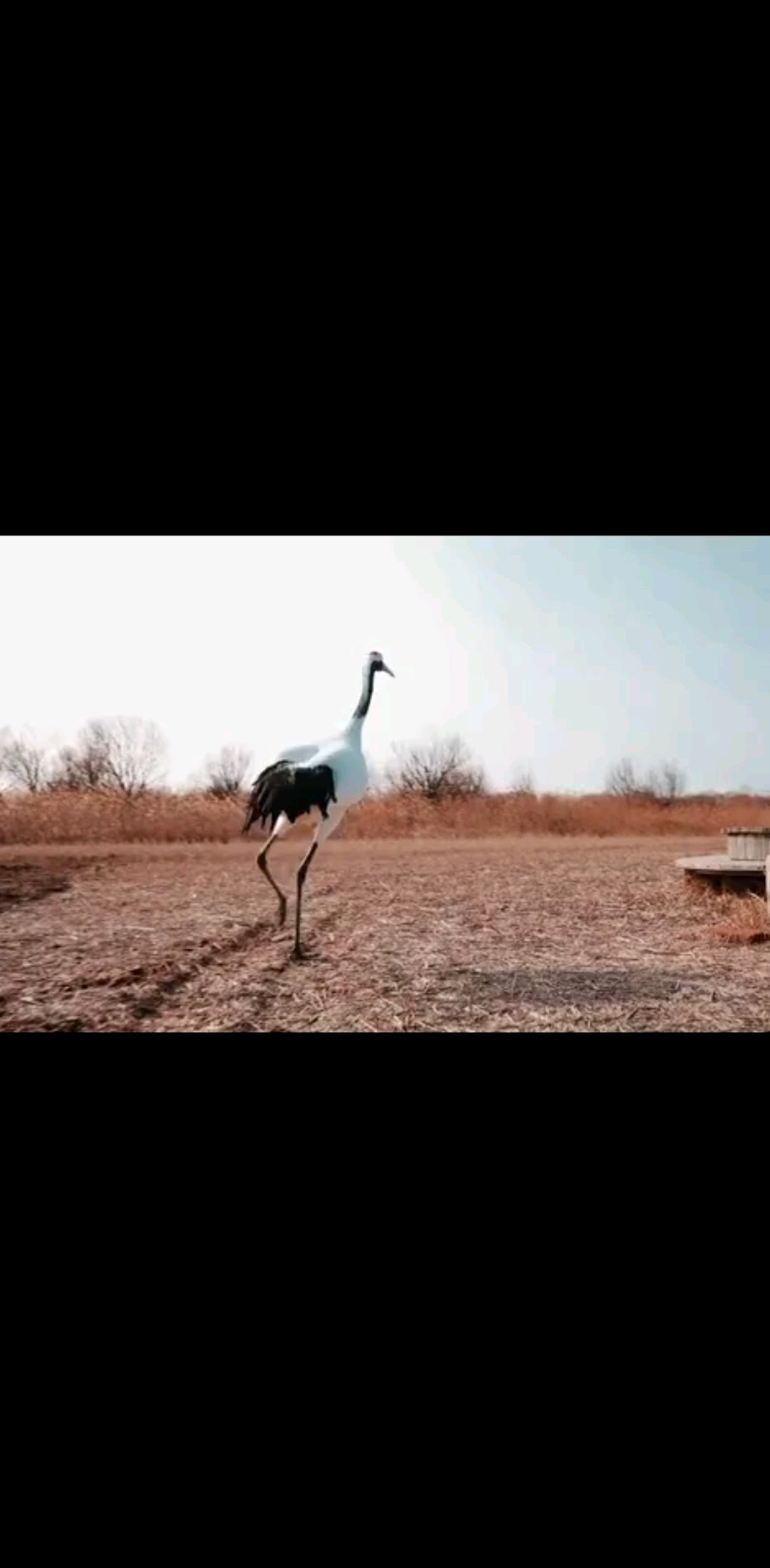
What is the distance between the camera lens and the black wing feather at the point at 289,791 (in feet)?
10.5

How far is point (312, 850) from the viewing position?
337 cm

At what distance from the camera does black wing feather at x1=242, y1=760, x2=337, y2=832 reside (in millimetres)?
3193

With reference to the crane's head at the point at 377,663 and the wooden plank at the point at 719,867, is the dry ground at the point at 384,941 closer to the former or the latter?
the wooden plank at the point at 719,867

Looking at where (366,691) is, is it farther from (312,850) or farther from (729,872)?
(729,872)

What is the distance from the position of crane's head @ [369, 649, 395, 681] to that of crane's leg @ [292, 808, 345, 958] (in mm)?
522

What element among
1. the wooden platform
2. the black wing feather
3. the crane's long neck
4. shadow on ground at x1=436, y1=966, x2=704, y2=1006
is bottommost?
shadow on ground at x1=436, y1=966, x2=704, y2=1006

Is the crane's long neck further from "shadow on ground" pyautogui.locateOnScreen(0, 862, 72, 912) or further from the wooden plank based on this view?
the wooden plank

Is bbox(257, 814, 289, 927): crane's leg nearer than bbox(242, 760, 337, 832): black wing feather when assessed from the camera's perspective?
No

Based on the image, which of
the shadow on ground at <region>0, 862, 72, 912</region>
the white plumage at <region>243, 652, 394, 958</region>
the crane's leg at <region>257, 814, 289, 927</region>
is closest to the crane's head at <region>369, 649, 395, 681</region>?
the white plumage at <region>243, 652, 394, 958</region>

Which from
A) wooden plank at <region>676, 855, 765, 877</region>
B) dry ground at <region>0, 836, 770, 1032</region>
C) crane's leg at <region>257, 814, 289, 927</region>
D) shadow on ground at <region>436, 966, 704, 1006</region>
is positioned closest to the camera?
dry ground at <region>0, 836, 770, 1032</region>

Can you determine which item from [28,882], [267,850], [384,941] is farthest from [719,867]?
[28,882]
